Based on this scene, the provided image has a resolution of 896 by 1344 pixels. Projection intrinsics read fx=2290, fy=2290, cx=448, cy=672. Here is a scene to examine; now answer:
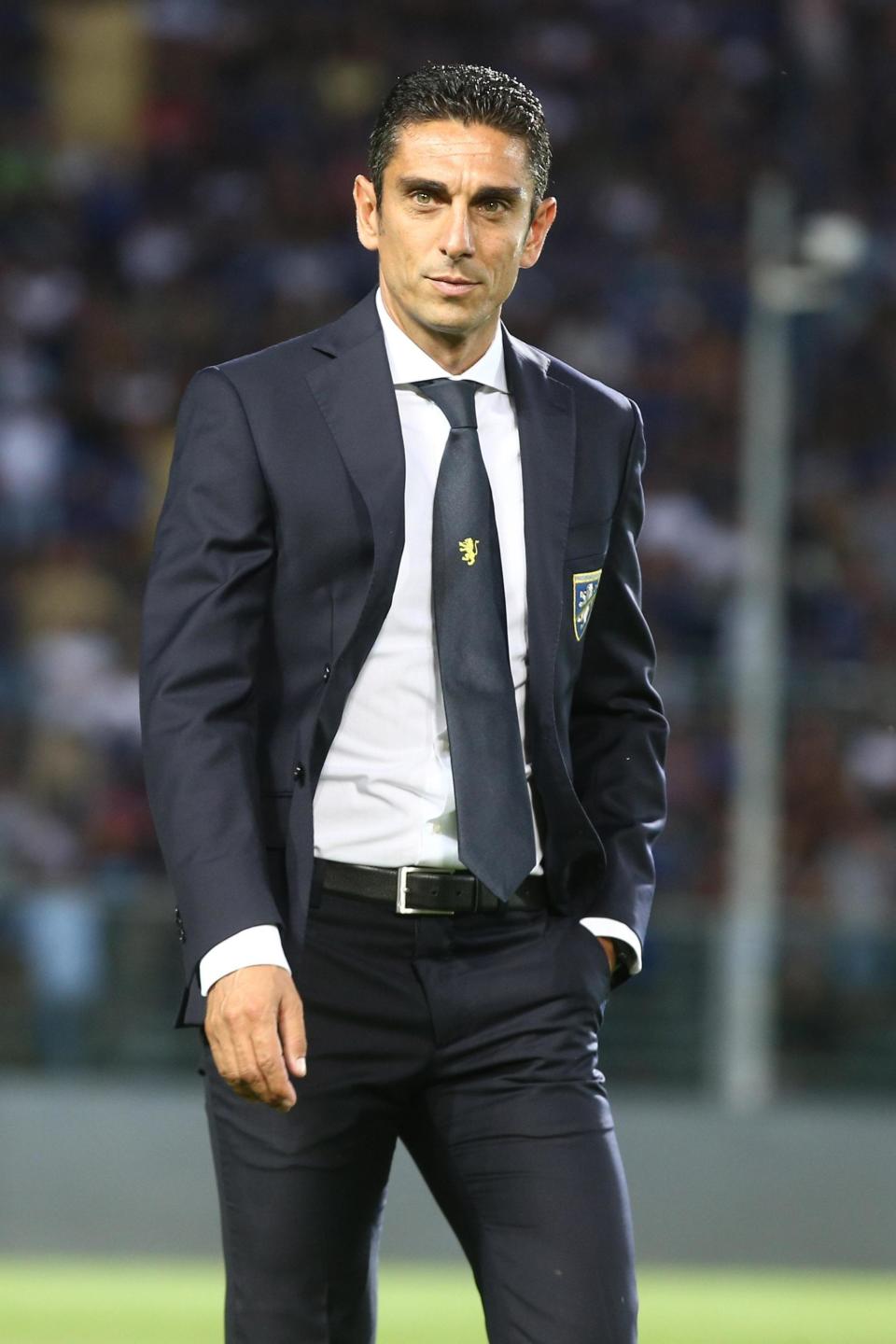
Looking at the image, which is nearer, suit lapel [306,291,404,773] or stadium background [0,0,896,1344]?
suit lapel [306,291,404,773]

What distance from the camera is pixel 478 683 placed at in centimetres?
253

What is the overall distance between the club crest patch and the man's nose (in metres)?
0.40

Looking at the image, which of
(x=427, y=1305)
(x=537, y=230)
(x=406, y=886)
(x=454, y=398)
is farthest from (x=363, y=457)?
(x=427, y=1305)

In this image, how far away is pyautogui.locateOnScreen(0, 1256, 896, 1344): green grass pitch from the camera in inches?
215

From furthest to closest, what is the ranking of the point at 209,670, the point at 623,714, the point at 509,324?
the point at 509,324 → the point at 623,714 → the point at 209,670

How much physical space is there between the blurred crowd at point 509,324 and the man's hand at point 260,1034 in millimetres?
4441

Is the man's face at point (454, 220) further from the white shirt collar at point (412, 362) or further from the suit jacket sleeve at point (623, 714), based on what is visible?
the suit jacket sleeve at point (623, 714)

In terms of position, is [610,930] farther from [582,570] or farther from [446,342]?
[446,342]

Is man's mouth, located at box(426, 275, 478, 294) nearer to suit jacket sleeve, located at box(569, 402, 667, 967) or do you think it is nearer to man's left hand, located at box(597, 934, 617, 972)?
suit jacket sleeve, located at box(569, 402, 667, 967)

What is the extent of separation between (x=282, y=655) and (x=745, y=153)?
9.18 m

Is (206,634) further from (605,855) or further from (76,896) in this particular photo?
(76,896)

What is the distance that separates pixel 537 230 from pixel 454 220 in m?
0.19

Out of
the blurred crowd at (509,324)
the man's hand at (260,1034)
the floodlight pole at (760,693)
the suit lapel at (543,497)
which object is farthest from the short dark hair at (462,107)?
the floodlight pole at (760,693)

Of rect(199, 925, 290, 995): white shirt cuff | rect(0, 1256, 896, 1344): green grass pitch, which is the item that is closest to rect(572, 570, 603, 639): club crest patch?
rect(199, 925, 290, 995): white shirt cuff
